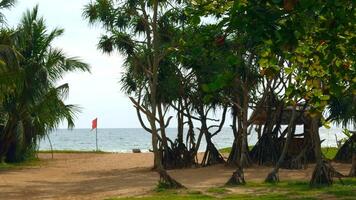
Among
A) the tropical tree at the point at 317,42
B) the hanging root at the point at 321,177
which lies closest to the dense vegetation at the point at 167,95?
the hanging root at the point at 321,177

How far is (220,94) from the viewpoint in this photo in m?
20.5

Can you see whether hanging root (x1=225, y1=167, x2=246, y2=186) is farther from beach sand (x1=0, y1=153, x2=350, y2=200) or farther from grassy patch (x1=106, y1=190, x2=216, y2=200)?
grassy patch (x1=106, y1=190, x2=216, y2=200)

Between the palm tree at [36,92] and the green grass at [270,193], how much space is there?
11.0 m

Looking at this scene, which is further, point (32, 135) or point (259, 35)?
point (32, 135)

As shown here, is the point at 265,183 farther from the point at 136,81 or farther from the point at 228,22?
the point at 228,22

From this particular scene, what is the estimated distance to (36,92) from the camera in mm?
22719

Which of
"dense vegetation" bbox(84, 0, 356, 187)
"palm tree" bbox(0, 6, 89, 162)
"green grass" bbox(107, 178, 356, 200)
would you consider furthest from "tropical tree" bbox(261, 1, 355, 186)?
"palm tree" bbox(0, 6, 89, 162)

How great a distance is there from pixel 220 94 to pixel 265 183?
5.99 metres

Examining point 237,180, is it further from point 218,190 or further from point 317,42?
point 317,42

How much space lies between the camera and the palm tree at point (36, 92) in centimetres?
2278

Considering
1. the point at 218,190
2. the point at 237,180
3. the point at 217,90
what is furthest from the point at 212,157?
the point at 217,90

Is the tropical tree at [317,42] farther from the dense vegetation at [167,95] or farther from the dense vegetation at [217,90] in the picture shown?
the dense vegetation at [167,95]

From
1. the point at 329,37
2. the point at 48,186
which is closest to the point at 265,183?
the point at 48,186

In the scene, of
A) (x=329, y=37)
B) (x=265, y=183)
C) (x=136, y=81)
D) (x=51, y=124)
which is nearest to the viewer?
(x=329, y=37)
